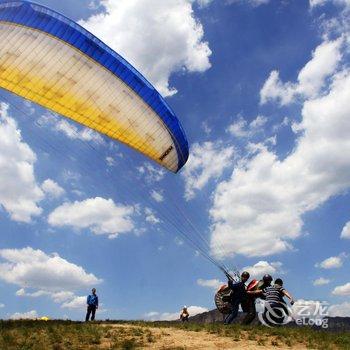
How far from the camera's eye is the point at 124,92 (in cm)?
1875

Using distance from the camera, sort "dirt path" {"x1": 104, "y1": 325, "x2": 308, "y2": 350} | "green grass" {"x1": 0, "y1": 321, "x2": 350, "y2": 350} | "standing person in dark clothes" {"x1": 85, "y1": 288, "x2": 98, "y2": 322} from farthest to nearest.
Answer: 1. "standing person in dark clothes" {"x1": 85, "y1": 288, "x2": 98, "y2": 322}
2. "dirt path" {"x1": 104, "y1": 325, "x2": 308, "y2": 350}
3. "green grass" {"x1": 0, "y1": 321, "x2": 350, "y2": 350}

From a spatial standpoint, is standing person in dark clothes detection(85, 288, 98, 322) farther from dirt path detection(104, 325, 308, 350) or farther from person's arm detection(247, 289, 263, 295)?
person's arm detection(247, 289, 263, 295)

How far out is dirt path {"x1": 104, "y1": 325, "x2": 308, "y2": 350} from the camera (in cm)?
1282

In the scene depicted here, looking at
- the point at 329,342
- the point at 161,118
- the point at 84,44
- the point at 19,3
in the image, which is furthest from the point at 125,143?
the point at 329,342

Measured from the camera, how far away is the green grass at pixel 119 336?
12.5 meters

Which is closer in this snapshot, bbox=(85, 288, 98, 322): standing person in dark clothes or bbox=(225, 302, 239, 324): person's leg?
bbox=(225, 302, 239, 324): person's leg

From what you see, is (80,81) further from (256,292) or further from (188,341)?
(188,341)

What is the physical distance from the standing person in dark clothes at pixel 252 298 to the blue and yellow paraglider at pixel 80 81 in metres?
7.47

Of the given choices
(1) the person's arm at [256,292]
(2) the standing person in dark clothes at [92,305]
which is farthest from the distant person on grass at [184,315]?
(1) the person's arm at [256,292]

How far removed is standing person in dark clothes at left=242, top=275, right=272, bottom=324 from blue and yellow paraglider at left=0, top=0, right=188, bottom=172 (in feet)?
24.5

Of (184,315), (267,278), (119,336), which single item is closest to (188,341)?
(119,336)

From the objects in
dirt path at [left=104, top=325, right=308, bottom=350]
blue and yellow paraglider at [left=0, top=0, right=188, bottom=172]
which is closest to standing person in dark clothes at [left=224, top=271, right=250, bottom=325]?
Answer: dirt path at [left=104, top=325, right=308, bottom=350]

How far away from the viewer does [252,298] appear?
16453 millimetres

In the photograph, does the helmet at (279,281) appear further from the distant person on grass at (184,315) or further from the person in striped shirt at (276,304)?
the distant person on grass at (184,315)
